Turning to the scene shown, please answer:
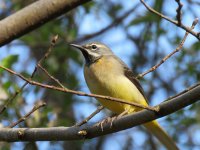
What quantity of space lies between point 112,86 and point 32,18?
4.37 feet


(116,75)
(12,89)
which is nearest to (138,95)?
(116,75)

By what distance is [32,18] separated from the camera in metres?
4.59

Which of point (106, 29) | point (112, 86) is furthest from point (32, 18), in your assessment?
point (106, 29)

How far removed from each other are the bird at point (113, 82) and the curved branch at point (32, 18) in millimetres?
1103

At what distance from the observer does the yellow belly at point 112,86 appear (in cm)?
545

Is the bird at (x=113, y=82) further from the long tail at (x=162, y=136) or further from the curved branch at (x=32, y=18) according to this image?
the curved branch at (x=32, y=18)

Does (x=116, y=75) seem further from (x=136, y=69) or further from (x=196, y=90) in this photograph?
(x=136, y=69)

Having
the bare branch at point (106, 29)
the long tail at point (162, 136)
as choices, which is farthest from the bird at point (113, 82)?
the bare branch at point (106, 29)

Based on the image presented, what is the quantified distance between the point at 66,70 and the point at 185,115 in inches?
101

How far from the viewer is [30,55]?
9891 mm

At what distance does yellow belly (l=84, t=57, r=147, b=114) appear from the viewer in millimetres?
5445

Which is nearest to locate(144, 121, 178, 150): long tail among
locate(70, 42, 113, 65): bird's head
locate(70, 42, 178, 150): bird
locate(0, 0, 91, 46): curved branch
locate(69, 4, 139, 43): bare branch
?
locate(70, 42, 178, 150): bird

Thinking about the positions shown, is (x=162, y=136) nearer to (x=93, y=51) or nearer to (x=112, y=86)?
(x=112, y=86)

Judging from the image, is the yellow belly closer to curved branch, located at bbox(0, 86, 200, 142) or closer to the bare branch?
curved branch, located at bbox(0, 86, 200, 142)
